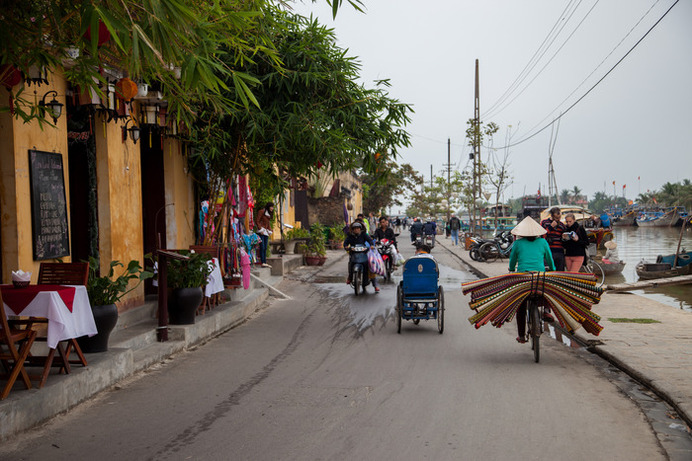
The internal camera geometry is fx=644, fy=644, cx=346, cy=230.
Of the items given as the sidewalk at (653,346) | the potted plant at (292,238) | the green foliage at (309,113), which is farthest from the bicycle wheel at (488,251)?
the green foliage at (309,113)

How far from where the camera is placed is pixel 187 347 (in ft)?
30.2

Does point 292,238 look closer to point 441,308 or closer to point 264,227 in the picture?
point 264,227

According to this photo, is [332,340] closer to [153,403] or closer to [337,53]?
[153,403]

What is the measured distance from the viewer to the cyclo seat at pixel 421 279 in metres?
10.4

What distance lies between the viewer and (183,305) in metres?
9.51

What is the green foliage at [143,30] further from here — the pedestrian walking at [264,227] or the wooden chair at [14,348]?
the pedestrian walking at [264,227]

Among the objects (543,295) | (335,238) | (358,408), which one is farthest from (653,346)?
(335,238)

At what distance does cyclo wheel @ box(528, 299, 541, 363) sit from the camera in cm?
820

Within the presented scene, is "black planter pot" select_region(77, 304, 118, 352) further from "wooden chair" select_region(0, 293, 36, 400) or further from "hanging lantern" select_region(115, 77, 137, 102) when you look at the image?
"hanging lantern" select_region(115, 77, 137, 102)

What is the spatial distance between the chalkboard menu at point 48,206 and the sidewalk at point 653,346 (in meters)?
7.16

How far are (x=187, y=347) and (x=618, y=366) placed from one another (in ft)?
19.0

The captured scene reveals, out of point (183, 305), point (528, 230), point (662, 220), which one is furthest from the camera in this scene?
point (662, 220)

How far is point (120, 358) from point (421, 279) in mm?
4951

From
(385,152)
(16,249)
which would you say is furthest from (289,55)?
(16,249)
